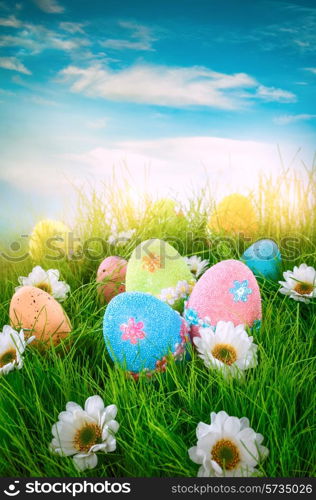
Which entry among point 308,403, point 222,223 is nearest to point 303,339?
point 308,403

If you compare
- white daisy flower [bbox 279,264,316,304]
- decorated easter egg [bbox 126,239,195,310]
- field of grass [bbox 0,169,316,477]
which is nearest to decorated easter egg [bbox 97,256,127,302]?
field of grass [bbox 0,169,316,477]

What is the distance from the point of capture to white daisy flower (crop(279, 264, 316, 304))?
113 centimetres

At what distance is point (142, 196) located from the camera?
171 centimetres

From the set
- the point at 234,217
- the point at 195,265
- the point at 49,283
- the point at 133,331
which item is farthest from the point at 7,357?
the point at 234,217

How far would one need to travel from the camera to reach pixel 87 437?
29.2 inches

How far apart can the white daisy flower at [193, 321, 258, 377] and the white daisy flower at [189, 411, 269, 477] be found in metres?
0.16

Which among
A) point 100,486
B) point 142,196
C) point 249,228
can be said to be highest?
point 142,196

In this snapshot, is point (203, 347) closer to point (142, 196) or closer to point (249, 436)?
point (249, 436)

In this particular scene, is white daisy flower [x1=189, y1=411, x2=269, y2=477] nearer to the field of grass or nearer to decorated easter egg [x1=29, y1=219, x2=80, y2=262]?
the field of grass

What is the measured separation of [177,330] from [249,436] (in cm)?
25

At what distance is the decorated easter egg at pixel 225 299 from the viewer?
3.03ft

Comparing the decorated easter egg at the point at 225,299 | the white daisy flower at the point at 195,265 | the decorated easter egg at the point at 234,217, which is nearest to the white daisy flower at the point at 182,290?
the decorated easter egg at the point at 225,299

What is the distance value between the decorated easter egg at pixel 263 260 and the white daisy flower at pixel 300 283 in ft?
0.22

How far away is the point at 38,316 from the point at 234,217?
0.75 metres
